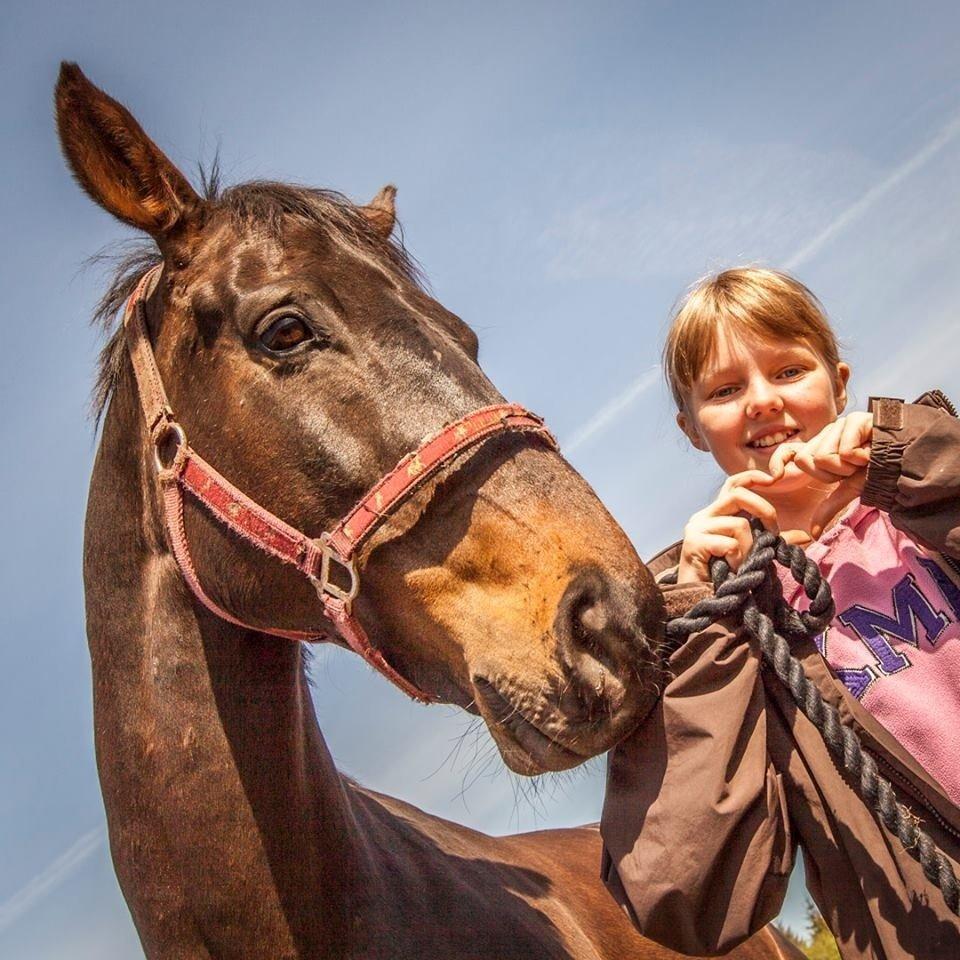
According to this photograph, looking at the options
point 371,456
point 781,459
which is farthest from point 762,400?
point 371,456

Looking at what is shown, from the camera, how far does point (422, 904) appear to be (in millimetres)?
2539

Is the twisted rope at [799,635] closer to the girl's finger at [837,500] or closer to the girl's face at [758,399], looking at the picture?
the girl's finger at [837,500]

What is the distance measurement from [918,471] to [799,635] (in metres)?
0.41

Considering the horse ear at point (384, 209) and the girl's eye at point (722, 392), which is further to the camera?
the horse ear at point (384, 209)

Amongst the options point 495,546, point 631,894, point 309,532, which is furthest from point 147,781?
point 631,894

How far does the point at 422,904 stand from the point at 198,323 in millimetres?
1705

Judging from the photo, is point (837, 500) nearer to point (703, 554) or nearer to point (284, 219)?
point (703, 554)

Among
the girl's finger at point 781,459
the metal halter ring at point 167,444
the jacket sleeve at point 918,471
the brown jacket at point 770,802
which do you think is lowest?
the brown jacket at point 770,802

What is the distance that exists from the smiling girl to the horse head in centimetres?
14

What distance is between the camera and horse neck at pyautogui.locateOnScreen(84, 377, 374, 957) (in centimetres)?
232

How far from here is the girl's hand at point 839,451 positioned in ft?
6.33

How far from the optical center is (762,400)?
99.2 inches

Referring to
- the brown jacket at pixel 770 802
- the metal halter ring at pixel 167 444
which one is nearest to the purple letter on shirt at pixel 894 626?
the brown jacket at pixel 770 802

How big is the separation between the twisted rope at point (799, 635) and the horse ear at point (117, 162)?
183cm
